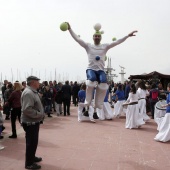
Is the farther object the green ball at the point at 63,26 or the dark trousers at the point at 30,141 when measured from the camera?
the green ball at the point at 63,26

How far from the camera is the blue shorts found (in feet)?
19.0

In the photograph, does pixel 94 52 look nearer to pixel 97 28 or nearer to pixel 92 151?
pixel 97 28

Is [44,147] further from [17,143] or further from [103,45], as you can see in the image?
[103,45]

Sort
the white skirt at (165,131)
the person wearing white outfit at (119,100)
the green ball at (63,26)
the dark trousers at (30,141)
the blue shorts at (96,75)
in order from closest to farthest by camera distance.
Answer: the dark trousers at (30,141) → the green ball at (63,26) → the blue shorts at (96,75) → the white skirt at (165,131) → the person wearing white outfit at (119,100)


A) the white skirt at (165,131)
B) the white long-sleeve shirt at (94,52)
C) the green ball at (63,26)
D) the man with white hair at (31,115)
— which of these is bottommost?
the white skirt at (165,131)

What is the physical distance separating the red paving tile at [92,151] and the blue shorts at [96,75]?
1729mm

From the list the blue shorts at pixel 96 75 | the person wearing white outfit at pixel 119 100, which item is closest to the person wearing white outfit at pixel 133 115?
the person wearing white outfit at pixel 119 100

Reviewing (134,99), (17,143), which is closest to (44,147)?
(17,143)

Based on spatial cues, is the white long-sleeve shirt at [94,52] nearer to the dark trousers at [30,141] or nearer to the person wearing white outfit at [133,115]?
the dark trousers at [30,141]

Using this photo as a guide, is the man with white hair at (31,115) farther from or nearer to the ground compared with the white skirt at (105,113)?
farther from the ground

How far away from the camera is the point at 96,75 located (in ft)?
19.5

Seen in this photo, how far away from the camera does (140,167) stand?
4.94 metres

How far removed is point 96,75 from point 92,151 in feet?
6.01

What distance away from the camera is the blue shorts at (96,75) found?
Answer: 580 cm
